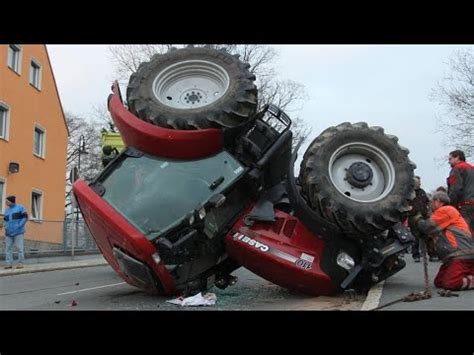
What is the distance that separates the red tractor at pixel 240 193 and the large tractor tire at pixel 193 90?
0.02 metres

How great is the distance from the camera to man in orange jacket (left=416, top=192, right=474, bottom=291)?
649 centimetres

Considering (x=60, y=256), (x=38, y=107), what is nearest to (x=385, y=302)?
A: (x=60, y=256)

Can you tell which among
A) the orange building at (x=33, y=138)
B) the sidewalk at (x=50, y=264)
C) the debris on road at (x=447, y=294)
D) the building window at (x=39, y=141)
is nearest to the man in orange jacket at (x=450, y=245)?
the debris on road at (x=447, y=294)

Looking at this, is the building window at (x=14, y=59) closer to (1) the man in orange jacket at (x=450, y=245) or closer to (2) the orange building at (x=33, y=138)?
(2) the orange building at (x=33, y=138)

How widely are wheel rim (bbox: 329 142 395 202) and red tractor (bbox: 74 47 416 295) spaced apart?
0.5 inches

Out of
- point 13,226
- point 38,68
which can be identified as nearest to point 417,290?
point 13,226

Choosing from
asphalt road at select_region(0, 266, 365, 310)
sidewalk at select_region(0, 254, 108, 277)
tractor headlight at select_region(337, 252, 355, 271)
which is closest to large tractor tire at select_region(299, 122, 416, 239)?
tractor headlight at select_region(337, 252, 355, 271)

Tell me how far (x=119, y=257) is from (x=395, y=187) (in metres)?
3.14

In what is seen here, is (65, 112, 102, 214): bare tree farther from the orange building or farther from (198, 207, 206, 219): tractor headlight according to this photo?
(198, 207, 206, 219): tractor headlight

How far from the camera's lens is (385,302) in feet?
18.8

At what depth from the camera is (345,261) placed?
21.1ft

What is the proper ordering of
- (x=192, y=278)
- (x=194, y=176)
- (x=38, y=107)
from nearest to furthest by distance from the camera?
1. (x=194, y=176)
2. (x=192, y=278)
3. (x=38, y=107)
